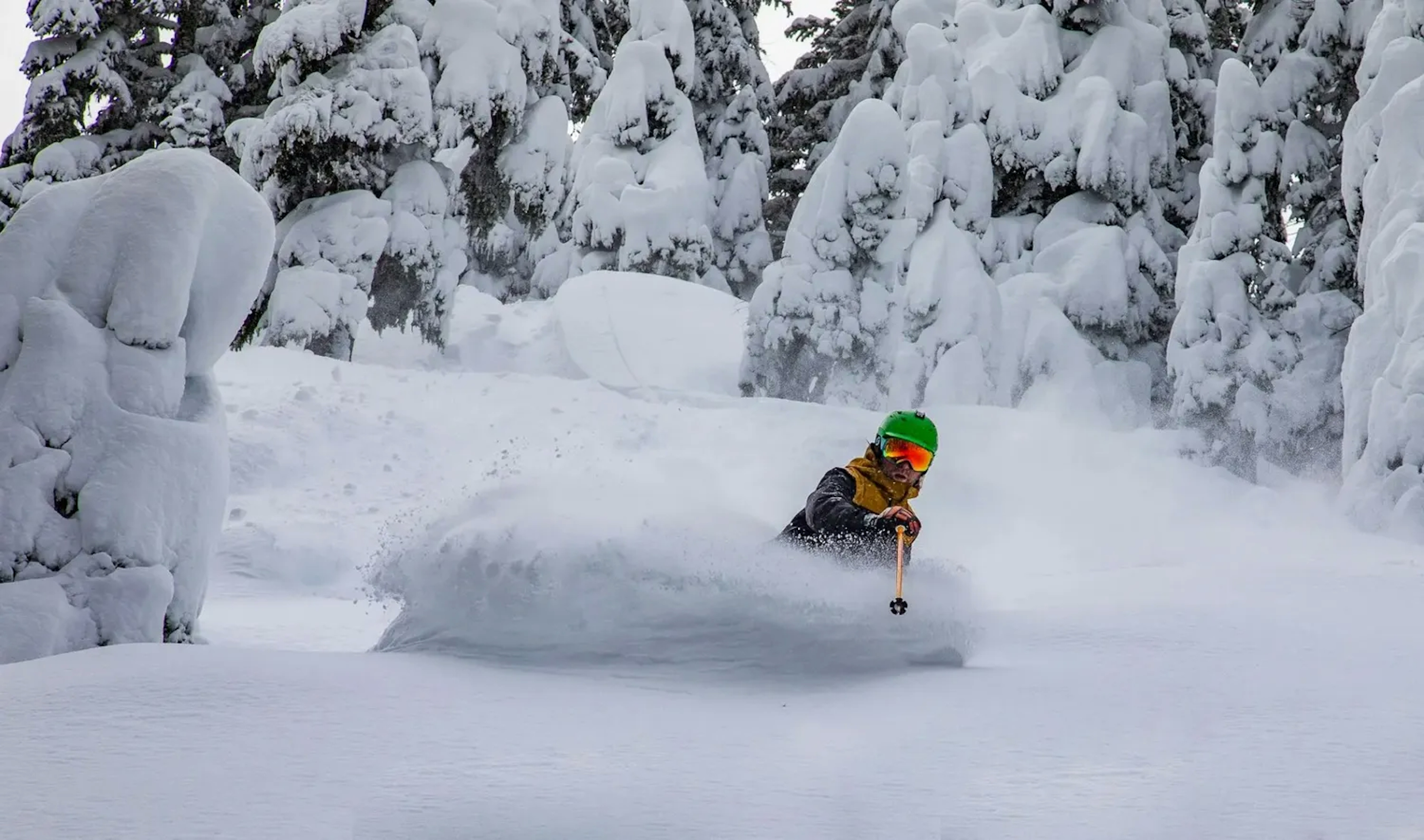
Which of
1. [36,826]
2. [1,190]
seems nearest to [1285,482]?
[36,826]

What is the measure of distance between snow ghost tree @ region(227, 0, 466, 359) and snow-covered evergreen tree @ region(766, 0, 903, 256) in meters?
11.7

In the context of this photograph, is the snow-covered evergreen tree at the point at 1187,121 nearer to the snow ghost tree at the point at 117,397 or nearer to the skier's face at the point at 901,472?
the skier's face at the point at 901,472

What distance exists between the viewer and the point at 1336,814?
10.2 feet

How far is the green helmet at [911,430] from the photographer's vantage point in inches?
239

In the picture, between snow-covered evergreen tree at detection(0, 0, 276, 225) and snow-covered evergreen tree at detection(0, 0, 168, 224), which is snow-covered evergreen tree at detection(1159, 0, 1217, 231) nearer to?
snow-covered evergreen tree at detection(0, 0, 276, 225)

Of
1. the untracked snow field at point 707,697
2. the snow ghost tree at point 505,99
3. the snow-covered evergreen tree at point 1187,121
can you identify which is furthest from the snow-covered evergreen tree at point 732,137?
the untracked snow field at point 707,697

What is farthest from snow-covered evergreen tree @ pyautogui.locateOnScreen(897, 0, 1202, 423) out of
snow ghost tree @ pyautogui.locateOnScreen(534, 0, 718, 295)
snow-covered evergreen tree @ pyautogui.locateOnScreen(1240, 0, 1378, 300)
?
snow ghost tree @ pyautogui.locateOnScreen(534, 0, 718, 295)

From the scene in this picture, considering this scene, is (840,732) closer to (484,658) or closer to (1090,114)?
(484,658)

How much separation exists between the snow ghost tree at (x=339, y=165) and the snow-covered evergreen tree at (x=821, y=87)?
11723 mm

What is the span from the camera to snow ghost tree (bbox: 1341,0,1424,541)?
12219mm

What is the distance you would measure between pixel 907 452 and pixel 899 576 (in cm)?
121

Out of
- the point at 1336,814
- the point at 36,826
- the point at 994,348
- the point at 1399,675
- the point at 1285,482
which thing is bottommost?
the point at 36,826

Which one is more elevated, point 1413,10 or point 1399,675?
point 1413,10

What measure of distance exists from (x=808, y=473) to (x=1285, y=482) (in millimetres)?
7136
